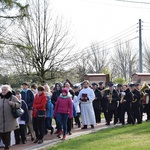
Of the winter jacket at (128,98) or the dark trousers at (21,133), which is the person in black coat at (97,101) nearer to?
the winter jacket at (128,98)

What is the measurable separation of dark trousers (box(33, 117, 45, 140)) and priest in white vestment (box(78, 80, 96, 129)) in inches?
149

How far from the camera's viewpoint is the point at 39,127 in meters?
11.6

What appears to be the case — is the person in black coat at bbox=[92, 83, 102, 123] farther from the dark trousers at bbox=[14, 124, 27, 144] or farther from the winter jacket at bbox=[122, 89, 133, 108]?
the dark trousers at bbox=[14, 124, 27, 144]

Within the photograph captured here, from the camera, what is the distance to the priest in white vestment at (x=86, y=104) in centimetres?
1509

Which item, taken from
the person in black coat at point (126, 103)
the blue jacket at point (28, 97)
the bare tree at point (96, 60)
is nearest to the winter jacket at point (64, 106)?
the blue jacket at point (28, 97)

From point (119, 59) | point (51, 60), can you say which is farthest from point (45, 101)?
point (119, 59)

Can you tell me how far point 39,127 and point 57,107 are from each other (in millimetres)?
1057

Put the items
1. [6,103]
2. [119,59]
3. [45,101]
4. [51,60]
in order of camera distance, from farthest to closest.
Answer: [119,59]
[51,60]
[45,101]
[6,103]

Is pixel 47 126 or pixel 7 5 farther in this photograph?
pixel 7 5

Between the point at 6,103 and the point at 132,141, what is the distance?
12.5ft

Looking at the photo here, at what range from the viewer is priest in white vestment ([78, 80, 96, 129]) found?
Answer: 594 inches

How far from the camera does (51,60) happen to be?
29656 mm

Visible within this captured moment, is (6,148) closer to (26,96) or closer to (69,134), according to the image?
(26,96)

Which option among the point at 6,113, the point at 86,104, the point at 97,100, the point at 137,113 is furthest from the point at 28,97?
the point at 137,113
